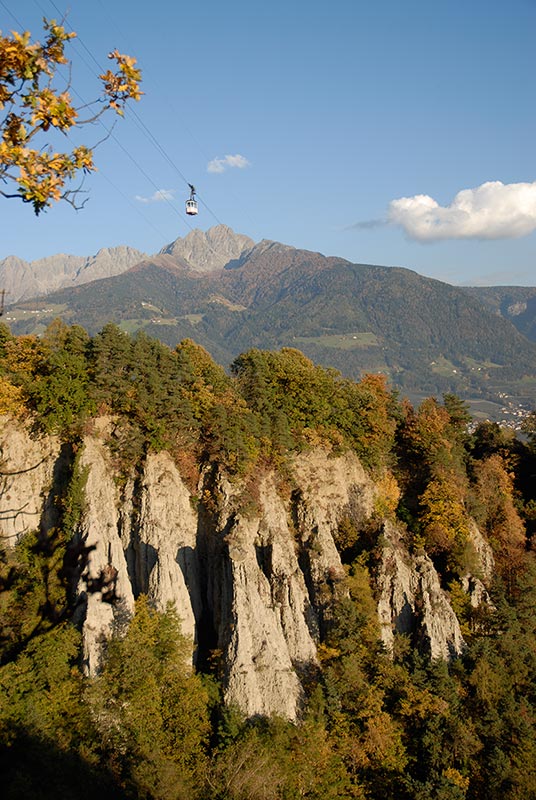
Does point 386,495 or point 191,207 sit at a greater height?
point 191,207

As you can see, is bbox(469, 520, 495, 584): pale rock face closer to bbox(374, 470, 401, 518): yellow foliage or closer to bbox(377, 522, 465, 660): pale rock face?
bbox(377, 522, 465, 660): pale rock face

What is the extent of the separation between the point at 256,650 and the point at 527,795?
53.4 ft

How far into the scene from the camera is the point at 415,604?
37.4 meters

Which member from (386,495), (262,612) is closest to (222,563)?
(262,612)

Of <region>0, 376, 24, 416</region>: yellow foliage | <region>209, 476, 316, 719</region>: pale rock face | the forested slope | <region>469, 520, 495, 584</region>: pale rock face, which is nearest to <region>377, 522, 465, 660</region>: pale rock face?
the forested slope

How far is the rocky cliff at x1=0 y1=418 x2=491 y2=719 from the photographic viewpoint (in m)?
30.5

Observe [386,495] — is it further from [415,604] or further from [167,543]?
[167,543]

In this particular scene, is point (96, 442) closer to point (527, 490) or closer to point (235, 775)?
point (235, 775)

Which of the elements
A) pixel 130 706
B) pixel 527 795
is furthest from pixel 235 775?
pixel 527 795

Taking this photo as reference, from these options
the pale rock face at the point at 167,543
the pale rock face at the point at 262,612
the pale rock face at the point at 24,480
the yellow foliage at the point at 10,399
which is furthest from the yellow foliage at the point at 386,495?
the yellow foliage at the point at 10,399

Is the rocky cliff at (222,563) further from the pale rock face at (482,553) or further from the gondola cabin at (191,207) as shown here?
the gondola cabin at (191,207)

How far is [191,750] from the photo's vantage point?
2669cm

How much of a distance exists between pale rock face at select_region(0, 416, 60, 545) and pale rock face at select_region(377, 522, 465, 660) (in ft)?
76.7

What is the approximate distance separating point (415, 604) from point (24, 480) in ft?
92.1
